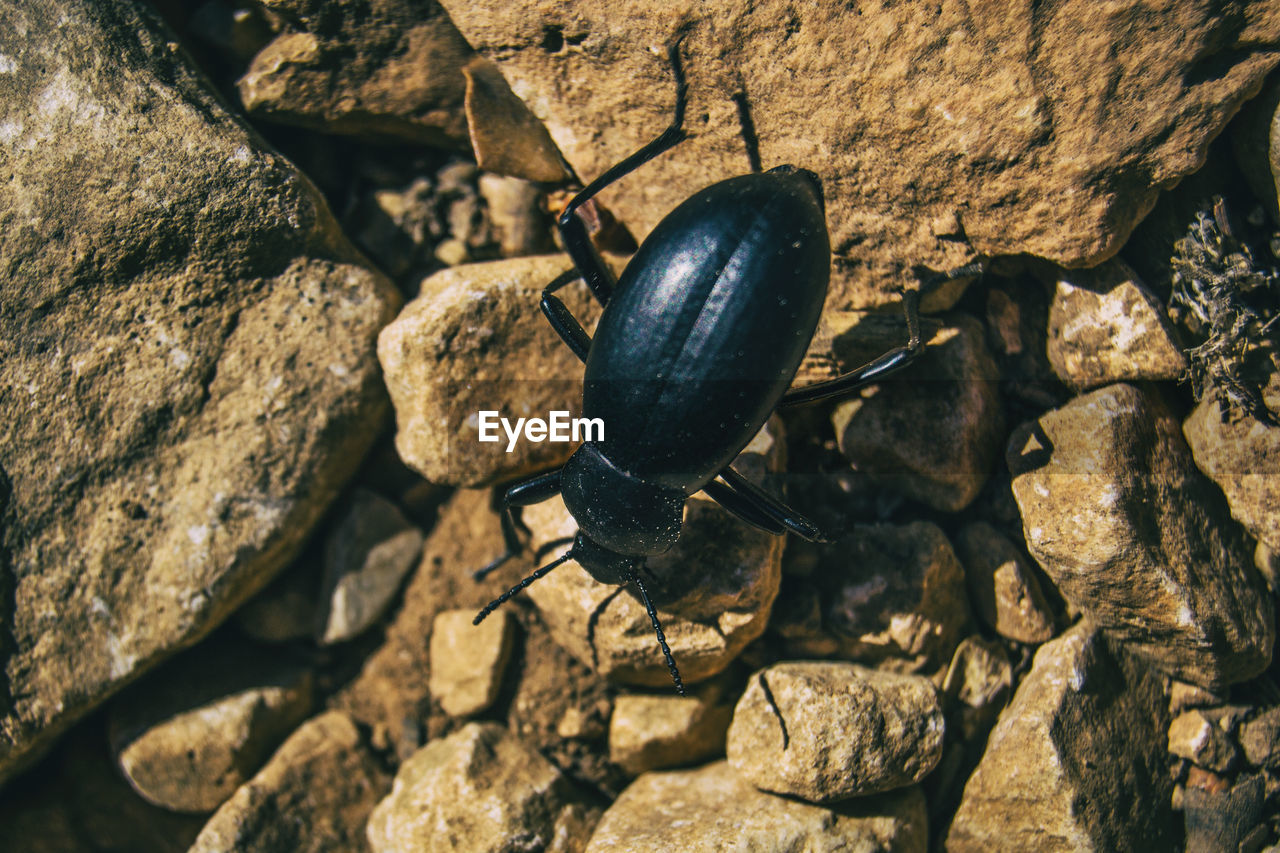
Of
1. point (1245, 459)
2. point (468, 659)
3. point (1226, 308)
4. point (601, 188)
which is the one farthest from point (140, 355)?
point (1245, 459)

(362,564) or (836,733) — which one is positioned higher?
(362,564)

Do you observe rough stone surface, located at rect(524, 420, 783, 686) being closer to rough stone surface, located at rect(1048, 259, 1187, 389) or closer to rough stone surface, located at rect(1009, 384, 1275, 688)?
rough stone surface, located at rect(1009, 384, 1275, 688)

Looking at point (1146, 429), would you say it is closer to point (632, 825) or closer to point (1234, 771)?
point (1234, 771)

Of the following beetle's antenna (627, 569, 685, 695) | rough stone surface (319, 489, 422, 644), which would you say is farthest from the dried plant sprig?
rough stone surface (319, 489, 422, 644)

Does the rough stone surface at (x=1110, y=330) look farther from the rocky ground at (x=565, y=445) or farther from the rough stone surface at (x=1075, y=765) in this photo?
the rough stone surface at (x=1075, y=765)

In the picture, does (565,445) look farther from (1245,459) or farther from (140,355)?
(1245,459)
